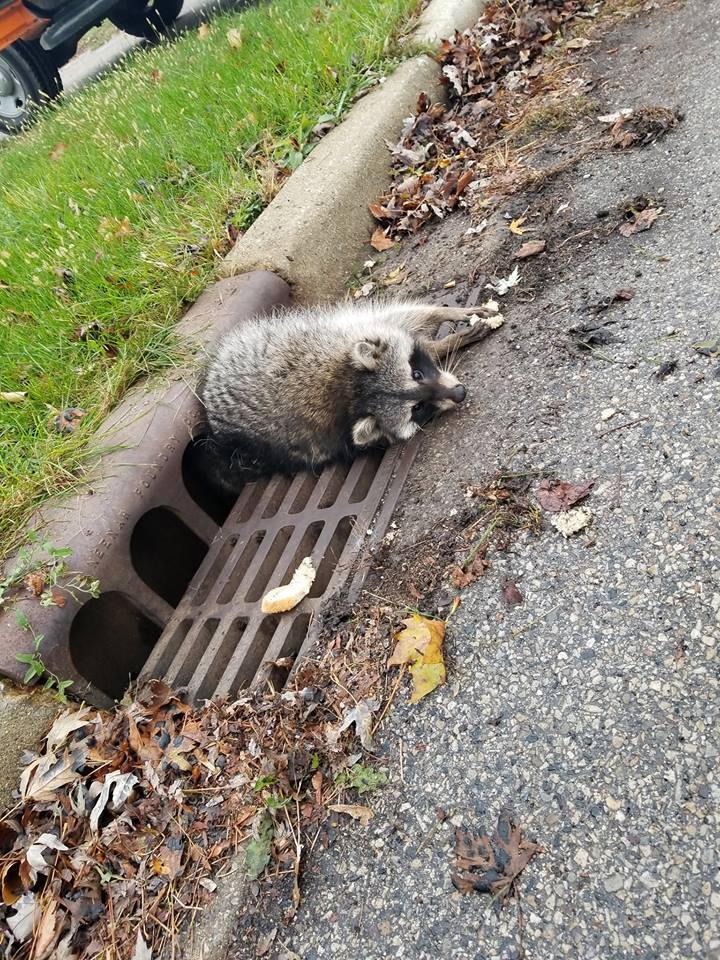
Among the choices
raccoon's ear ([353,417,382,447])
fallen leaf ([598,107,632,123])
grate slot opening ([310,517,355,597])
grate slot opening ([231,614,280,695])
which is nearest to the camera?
grate slot opening ([231,614,280,695])

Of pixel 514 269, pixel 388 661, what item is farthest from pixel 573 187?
pixel 388 661

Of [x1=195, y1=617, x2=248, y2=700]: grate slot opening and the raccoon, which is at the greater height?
the raccoon

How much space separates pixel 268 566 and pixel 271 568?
18mm

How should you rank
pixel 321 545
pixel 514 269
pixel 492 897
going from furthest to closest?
1. pixel 514 269
2. pixel 321 545
3. pixel 492 897

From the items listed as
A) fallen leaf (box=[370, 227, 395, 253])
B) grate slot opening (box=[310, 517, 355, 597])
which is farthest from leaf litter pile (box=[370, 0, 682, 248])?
grate slot opening (box=[310, 517, 355, 597])

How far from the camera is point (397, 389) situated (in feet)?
12.0

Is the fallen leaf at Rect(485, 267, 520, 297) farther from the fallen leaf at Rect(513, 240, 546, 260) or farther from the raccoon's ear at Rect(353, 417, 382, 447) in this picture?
the raccoon's ear at Rect(353, 417, 382, 447)

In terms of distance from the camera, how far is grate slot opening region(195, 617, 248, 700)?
3.13 metres

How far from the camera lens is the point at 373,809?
7.51 ft

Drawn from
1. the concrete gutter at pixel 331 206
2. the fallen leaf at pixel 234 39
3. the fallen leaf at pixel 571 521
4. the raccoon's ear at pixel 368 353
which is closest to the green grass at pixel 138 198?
the fallen leaf at pixel 234 39

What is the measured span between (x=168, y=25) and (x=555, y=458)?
416 inches

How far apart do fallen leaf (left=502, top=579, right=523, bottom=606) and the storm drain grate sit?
2.29 ft

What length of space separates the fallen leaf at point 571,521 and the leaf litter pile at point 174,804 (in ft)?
2.55

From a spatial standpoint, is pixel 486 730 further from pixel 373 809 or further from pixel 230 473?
pixel 230 473
